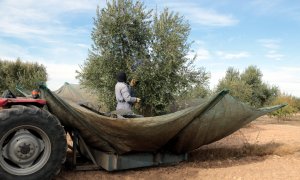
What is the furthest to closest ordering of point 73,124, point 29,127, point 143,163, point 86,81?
point 86,81 < point 143,163 < point 73,124 < point 29,127

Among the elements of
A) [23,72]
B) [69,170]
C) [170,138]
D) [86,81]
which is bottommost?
[69,170]

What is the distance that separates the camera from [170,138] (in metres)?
6.77

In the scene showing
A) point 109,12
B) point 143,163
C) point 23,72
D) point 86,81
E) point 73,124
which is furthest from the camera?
point 23,72

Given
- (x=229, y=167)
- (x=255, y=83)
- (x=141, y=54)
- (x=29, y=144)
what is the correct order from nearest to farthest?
(x=29, y=144) < (x=229, y=167) < (x=141, y=54) < (x=255, y=83)

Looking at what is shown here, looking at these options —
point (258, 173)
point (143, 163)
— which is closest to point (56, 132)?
point (143, 163)

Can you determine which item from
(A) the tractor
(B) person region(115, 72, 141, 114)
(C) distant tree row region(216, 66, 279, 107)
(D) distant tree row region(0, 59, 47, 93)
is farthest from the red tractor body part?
(C) distant tree row region(216, 66, 279, 107)

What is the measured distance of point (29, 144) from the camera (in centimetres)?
546

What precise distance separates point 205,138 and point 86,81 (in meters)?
5.63

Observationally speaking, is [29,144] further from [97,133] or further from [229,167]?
[229,167]

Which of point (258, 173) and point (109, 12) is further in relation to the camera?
point (109, 12)

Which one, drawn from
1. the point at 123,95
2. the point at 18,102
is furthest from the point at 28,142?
the point at 123,95

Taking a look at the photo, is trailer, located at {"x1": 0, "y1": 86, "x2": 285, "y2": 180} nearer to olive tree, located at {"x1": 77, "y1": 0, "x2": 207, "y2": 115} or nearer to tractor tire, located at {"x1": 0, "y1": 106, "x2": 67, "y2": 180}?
tractor tire, located at {"x1": 0, "y1": 106, "x2": 67, "y2": 180}

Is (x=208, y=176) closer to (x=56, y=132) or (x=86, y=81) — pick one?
(x=56, y=132)

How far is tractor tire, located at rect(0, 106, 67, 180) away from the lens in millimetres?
5301
